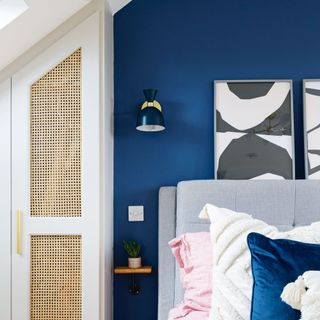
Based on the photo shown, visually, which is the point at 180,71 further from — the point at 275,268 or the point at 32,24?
the point at 275,268

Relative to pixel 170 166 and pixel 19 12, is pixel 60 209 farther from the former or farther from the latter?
pixel 19 12

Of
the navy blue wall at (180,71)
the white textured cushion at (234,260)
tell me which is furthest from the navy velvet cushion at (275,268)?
the navy blue wall at (180,71)

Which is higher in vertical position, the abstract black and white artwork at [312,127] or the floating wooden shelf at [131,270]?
the abstract black and white artwork at [312,127]

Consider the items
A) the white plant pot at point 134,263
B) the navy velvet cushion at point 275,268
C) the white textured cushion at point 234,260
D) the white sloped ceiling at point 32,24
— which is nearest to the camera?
the navy velvet cushion at point 275,268

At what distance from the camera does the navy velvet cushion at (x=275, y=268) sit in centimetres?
161

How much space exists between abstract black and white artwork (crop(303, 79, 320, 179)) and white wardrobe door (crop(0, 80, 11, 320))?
5.67 feet

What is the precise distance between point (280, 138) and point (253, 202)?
1.58 ft

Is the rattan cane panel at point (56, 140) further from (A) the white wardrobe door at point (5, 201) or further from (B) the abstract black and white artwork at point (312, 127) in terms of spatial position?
(B) the abstract black and white artwork at point (312, 127)

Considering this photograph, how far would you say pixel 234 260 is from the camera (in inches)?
73.3

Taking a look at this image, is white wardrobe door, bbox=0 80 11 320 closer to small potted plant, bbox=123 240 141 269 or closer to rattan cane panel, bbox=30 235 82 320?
rattan cane panel, bbox=30 235 82 320

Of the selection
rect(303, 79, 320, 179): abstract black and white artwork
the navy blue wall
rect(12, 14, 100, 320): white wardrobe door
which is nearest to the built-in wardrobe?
rect(12, 14, 100, 320): white wardrobe door

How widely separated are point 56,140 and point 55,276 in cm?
76

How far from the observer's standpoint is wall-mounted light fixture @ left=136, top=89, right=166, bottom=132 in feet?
8.47

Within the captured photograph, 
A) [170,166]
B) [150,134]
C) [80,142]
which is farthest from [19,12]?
[170,166]
